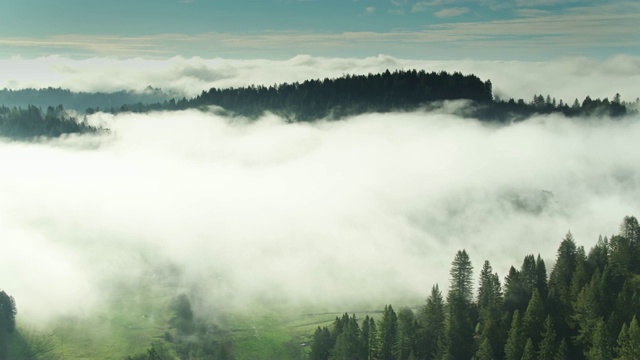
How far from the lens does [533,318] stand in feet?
361

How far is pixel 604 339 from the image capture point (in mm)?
98938

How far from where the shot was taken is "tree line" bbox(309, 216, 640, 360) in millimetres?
103750

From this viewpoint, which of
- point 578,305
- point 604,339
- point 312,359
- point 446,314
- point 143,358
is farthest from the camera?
point 143,358

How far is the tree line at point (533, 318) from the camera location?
104 meters

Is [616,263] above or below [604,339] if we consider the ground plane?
above

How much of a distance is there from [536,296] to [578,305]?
24.8ft

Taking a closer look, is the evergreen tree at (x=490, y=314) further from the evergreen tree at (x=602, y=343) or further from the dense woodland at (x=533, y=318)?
the evergreen tree at (x=602, y=343)

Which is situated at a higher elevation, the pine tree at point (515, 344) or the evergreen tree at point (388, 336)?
the pine tree at point (515, 344)

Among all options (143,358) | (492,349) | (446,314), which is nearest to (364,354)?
(446,314)

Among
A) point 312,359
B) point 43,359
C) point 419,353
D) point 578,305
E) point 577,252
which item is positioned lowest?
point 43,359

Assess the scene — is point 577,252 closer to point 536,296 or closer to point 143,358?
point 536,296

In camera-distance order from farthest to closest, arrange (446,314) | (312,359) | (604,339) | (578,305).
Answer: (312,359) < (446,314) < (578,305) < (604,339)

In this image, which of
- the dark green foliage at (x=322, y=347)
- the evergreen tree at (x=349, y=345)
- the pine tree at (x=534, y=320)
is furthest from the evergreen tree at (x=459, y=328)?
the dark green foliage at (x=322, y=347)

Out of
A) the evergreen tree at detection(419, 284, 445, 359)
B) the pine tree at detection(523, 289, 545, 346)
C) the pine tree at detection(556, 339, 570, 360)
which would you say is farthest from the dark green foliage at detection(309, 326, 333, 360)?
the pine tree at detection(556, 339, 570, 360)
